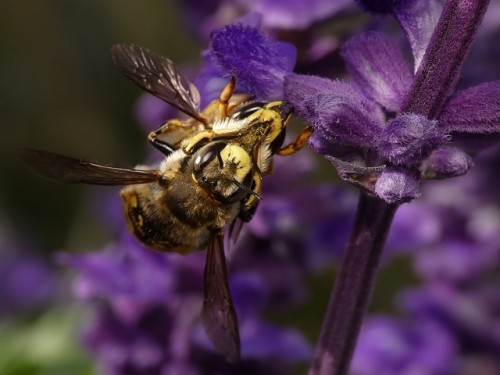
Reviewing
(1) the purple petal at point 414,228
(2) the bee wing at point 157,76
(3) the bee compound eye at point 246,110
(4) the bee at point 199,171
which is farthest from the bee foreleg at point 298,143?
(1) the purple petal at point 414,228

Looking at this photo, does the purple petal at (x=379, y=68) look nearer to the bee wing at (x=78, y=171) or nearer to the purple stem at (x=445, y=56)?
the purple stem at (x=445, y=56)

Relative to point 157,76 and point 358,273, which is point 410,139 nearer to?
point 358,273

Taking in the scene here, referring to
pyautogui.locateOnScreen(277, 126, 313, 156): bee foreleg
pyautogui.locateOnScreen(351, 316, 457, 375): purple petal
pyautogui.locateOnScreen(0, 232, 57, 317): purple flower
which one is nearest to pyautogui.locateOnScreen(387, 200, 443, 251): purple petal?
pyautogui.locateOnScreen(351, 316, 457, 375): purple petal

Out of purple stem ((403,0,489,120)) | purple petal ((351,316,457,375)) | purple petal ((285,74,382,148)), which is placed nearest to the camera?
purple stem ((403,0,489,120))

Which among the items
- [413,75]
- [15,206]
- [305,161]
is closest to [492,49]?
[305,161]

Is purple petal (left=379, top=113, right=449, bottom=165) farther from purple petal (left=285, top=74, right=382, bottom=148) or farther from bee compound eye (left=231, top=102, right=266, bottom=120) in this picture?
bee compound eye (left=231, top=102, right=266, bottom=120)

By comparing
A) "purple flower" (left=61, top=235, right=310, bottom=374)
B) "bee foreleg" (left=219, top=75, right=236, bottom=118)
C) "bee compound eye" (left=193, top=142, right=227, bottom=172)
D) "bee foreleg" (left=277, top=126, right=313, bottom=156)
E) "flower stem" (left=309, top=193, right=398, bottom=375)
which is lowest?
"purple flower" (left=61, top=235, right=310, bottom=374)
